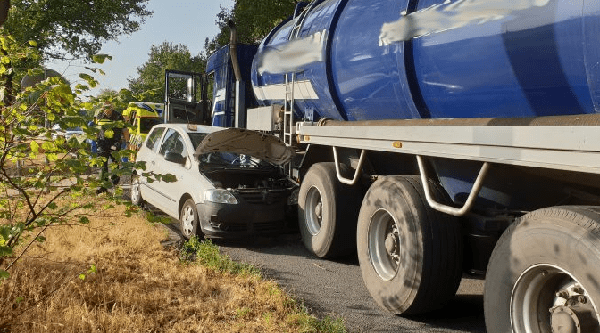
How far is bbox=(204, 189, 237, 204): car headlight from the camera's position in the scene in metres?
6.70

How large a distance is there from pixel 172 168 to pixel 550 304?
18.7 ft

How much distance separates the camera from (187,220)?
7.15 metres

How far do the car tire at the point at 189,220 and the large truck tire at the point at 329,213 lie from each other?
1.44 m

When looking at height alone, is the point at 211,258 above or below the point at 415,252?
below

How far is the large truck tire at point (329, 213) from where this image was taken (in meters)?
5.92

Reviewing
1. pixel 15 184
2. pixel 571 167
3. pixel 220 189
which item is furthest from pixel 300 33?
pixel 571 167

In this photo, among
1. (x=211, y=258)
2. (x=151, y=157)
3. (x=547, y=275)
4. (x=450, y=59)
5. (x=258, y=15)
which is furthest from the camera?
(x=258, y=15)

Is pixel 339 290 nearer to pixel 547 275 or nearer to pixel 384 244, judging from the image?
pixel 384 244

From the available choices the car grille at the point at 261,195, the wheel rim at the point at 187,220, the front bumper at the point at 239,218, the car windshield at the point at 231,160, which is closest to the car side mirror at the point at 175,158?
the car windshield at the point at 231,160

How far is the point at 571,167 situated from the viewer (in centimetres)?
273

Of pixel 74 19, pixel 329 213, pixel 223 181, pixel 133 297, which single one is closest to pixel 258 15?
pixel 74 19

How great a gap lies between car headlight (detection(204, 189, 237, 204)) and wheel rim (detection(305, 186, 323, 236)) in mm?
949

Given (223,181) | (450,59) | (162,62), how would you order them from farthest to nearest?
(162,62)
(223,181)
(450,59)

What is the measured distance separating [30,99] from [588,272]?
3.43m
